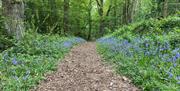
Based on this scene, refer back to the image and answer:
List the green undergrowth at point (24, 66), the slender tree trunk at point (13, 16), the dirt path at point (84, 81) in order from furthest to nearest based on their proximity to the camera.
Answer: the slender tree trunk at point (13, 16) → the dirt path at point (84, 81) → the green undergrowth at point (24, 66)

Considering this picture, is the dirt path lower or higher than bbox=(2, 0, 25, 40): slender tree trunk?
lower

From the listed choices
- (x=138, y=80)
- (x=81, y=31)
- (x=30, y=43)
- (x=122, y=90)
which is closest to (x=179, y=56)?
(x=138, y=80)

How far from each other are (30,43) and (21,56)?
5.11ft

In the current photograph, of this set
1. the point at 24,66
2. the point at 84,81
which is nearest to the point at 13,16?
the point at 24,66

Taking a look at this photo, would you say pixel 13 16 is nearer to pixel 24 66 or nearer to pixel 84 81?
pixel 24 66

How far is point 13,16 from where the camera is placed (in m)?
9.35

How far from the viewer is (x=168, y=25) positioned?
467 inches

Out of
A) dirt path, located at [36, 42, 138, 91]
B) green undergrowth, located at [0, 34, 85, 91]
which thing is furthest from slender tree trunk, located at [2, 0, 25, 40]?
dirt path, located at [36, 42, 138, 91]

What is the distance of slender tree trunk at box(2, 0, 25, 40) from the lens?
9.25 meters

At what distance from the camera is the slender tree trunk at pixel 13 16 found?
364 inches

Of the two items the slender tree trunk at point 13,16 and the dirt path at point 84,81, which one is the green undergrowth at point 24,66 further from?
the slender tree trunk at point 13,16

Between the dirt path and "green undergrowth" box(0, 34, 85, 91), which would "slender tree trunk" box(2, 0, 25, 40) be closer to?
"green undergrowth" box(0, 34, 85, 91)

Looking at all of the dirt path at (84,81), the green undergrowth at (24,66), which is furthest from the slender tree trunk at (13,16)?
the dirt path at (84,81)

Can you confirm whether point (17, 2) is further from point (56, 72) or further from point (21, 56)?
point (56, 72)
